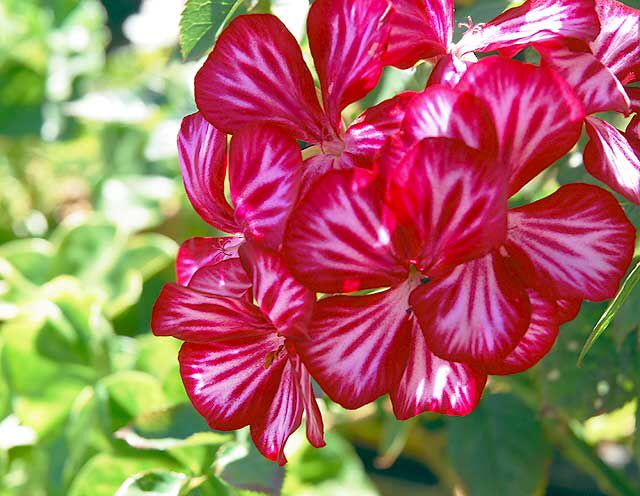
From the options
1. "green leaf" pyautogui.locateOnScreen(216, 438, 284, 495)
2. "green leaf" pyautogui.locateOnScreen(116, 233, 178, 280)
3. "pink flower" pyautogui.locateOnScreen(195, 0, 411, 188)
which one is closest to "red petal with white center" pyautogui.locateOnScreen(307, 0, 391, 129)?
"pink flower" pyautogui.locateOnScreen(195, 0, 411, 188)

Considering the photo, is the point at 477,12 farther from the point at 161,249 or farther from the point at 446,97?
the point at 161,249

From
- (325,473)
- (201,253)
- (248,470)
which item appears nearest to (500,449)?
(325,473)

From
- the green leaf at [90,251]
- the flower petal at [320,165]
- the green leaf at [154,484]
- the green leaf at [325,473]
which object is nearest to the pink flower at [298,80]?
the flower petal at [320,165]

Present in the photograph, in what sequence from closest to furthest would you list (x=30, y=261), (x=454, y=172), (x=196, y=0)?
(x=454, y=172) < (x=196, y=0) < (x=30, y=261)

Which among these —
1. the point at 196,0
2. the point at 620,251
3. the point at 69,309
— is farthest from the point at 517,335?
the point at 69,309

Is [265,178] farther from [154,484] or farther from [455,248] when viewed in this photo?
[154,484]

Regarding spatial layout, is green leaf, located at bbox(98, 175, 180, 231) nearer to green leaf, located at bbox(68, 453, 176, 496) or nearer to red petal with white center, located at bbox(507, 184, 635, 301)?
green leaf, located at bbox(68, 453, 176, 496)
